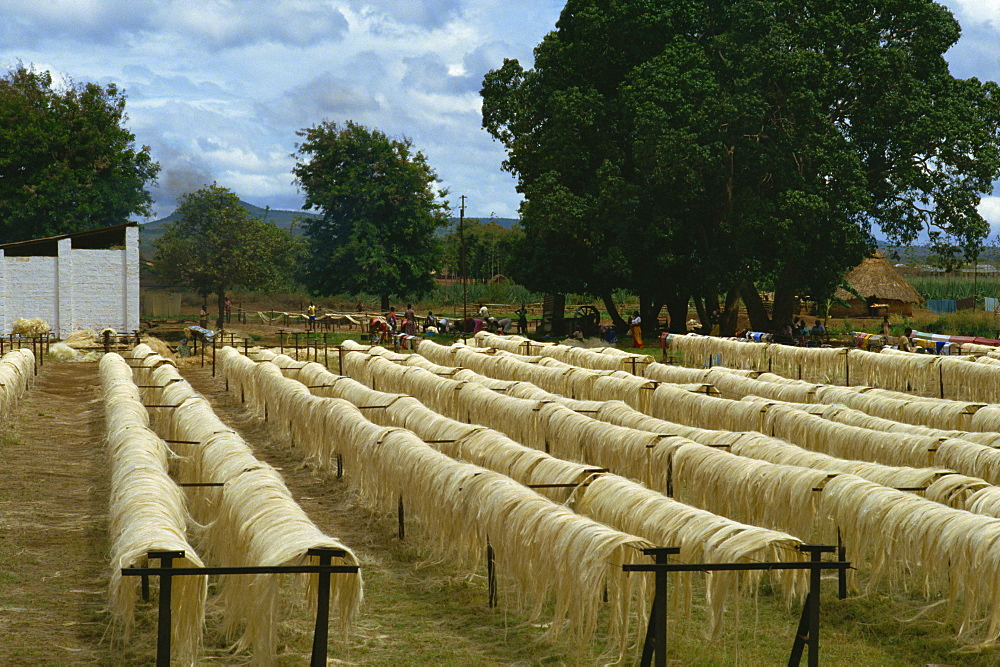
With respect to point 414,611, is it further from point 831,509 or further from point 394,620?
point 831,509

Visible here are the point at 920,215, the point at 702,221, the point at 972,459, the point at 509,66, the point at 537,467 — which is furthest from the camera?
the point at 509,66

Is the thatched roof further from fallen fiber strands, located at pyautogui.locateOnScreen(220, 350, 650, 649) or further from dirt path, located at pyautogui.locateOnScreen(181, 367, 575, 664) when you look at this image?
dirt path, located at pyautogui.locateOnScreen(181, 367, 575, 664)

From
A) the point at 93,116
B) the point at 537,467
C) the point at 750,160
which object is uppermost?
the point at 93,116

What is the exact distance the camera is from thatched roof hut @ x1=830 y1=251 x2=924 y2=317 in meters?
61.2

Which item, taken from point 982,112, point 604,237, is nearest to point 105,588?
point 604,237

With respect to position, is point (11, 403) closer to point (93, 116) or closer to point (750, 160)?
point (750, 160)

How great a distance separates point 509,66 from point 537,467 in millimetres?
41799

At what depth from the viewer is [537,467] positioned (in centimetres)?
1279

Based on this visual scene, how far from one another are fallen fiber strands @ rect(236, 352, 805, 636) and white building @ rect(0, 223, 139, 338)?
29675 millimetres

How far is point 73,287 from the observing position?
42469mm

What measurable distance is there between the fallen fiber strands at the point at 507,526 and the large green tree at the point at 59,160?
51567 millimetres

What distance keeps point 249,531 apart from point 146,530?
102 centimetres

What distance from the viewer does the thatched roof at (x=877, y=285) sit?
6122cm

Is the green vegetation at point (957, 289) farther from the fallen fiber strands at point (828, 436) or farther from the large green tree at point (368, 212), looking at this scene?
the fallen fiber strands at point (828, 436)
